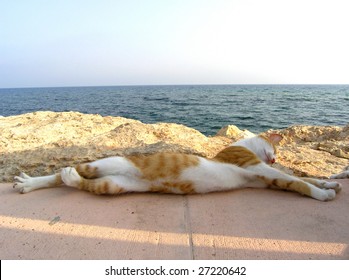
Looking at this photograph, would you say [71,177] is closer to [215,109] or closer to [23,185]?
[23,185]

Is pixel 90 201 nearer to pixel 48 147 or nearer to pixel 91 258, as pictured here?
pixel 91 258

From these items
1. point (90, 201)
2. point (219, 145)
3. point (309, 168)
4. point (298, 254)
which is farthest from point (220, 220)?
point (219, 145)

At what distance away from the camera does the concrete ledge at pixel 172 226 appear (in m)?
1.69

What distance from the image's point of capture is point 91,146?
3793 millimetres

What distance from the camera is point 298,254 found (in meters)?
1.65

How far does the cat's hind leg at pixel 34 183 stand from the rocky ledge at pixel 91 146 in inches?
17.2

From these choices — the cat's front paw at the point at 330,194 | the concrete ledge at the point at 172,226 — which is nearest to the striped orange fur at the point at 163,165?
the concrete ledge at the point at 172,226

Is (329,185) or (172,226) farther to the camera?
(329,185)

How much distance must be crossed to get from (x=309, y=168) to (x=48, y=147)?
4.07 metres

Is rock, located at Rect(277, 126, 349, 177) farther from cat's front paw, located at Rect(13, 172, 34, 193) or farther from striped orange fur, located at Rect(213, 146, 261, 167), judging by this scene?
cat's front paw, located at Rect(13, 172, 34, 193)

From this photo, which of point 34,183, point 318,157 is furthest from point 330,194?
point 34,183

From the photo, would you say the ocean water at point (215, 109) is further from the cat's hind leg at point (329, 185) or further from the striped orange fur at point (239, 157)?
the cat's hind leg at point (329, 185)

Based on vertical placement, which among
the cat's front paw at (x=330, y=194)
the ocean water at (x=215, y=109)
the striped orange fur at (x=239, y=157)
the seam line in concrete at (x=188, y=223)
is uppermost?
the striped orange fur at (x=239, y=157)

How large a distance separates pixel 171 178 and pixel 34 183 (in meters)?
1.49
